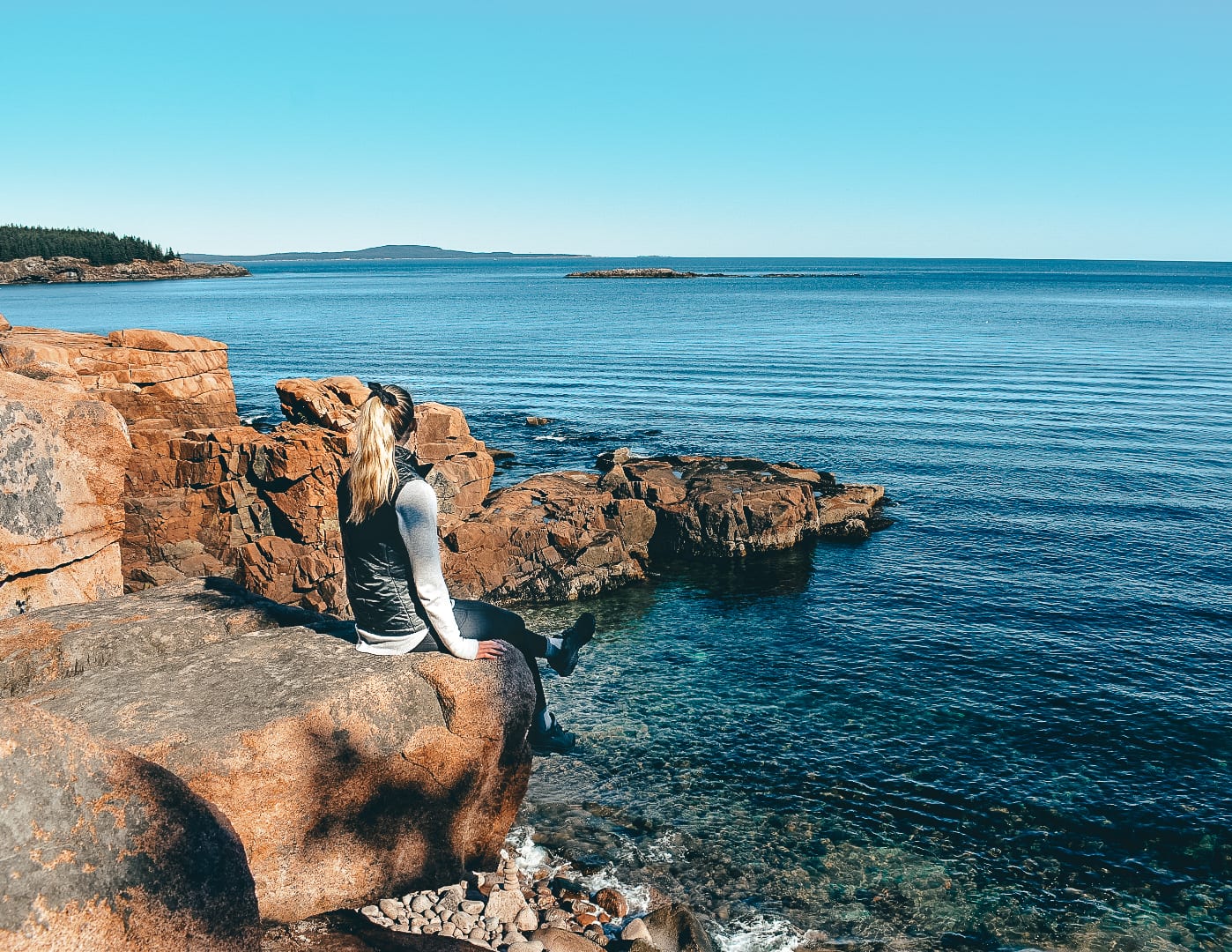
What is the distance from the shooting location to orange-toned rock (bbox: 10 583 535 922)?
6922mm

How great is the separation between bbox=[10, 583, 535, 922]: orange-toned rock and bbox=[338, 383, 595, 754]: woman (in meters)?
0.24

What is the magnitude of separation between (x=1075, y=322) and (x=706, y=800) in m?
90.2

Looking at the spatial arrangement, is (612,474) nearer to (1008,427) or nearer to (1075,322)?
(1008,427)

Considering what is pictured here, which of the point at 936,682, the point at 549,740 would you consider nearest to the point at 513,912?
the point at 549,740

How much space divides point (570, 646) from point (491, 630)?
1.16 metres

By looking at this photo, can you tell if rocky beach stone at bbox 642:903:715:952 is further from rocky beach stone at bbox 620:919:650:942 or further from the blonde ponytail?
the blonde ponytail

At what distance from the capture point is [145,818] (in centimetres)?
502

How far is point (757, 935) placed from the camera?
32.3 feet

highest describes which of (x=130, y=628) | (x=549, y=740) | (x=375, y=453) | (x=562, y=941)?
(x=375, y=453)

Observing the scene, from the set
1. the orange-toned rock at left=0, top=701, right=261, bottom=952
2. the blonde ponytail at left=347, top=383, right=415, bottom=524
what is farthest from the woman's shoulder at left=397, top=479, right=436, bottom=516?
the orange-toned rock at left=0, top=701, right=261, bottom=952

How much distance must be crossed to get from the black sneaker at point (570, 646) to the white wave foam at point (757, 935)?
3.54 meters

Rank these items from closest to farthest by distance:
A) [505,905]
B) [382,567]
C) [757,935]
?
[382,567]
[505,905]
[757,935]

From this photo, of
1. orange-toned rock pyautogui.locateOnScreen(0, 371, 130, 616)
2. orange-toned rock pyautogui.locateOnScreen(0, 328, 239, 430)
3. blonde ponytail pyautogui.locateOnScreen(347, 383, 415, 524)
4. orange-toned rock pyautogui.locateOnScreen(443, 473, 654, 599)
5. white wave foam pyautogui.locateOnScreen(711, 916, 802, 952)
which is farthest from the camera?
orange-toned rock pyautogui.locateOnScreen(0, 328, 239, 430)

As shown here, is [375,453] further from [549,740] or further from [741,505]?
[741,505]
